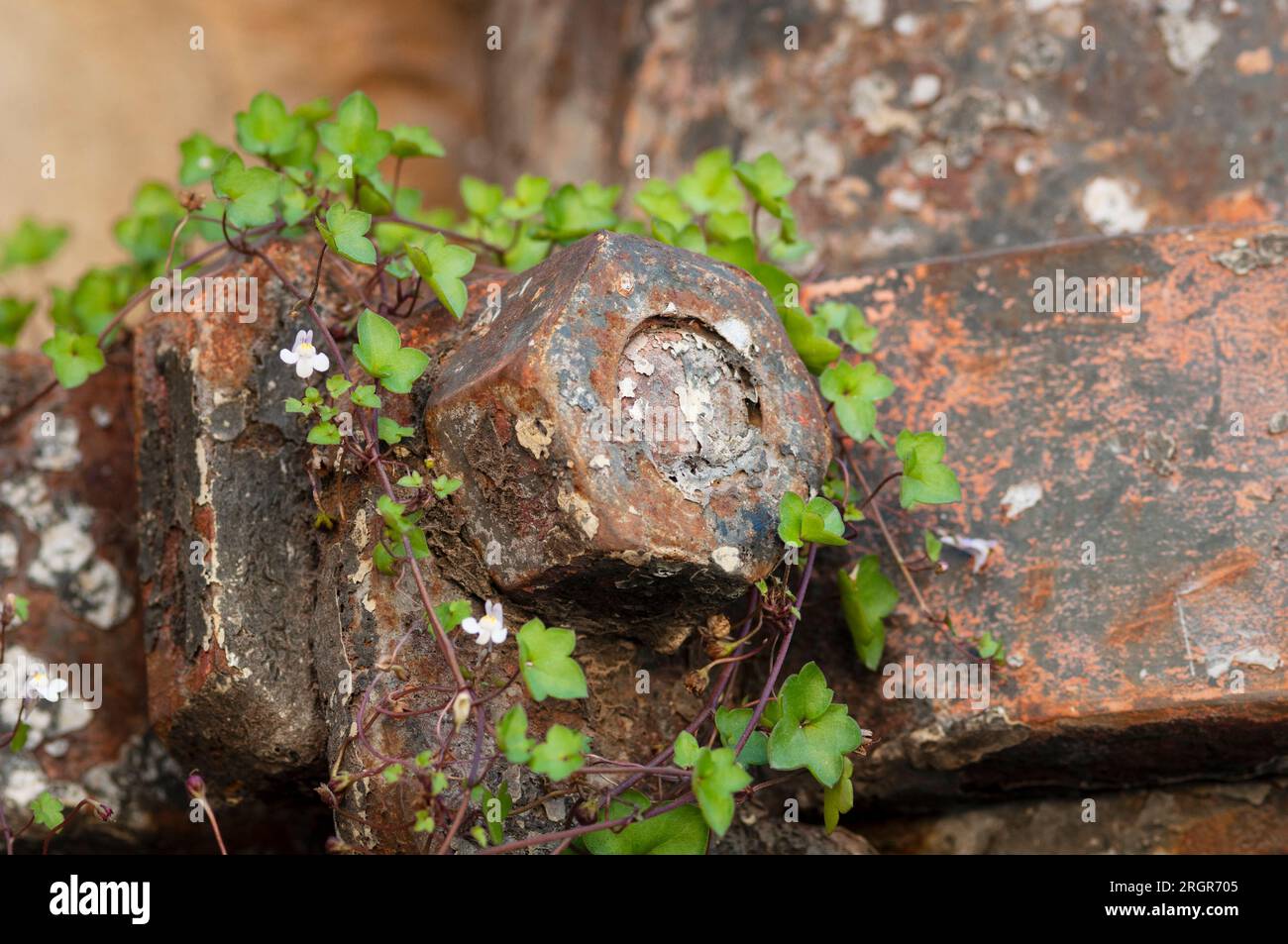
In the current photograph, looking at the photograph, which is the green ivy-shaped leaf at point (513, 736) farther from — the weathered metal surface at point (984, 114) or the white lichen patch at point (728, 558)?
the weathered metal surface at point (984, 114)

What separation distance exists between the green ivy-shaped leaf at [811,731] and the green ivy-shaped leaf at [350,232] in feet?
2.21

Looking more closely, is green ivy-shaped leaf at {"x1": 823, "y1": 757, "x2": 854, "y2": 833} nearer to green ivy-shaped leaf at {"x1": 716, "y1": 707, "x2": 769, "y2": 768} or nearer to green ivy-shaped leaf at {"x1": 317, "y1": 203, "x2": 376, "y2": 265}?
green ivy-shaped leaf at {"x1": 716, "y1": 707, "x2": 769, "y2": 768}

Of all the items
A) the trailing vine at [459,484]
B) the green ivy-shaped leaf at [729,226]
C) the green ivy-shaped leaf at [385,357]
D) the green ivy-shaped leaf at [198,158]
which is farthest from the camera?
the green ivy-shaped leaf at [198,158]

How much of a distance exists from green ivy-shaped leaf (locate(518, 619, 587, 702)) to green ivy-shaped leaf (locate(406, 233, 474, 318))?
40 cm

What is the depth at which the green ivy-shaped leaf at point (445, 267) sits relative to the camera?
1.48 meters

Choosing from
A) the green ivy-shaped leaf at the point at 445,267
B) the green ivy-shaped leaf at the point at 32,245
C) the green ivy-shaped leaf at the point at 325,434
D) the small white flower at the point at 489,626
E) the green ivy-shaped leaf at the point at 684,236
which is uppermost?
the green ivy-shaped leaf at the point at 32,245

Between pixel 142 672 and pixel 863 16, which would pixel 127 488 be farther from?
pixel 863 16

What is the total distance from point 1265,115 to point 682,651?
1454 millimetres

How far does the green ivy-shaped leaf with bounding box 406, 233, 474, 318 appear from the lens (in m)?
1.48

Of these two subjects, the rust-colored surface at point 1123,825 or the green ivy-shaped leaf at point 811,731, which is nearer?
the green ivy-shaped leaf at point 811,731

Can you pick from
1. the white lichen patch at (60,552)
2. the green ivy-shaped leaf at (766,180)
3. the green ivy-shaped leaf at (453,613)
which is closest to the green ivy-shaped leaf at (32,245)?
the white lichen patch at (60,552)

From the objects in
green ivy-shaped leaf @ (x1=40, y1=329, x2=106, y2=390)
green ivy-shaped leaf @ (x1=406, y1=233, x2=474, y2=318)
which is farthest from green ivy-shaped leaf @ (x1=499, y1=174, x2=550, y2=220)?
green ivy-shaped leaf @ (x1=40, y1=329, x2=106, y2=390)
